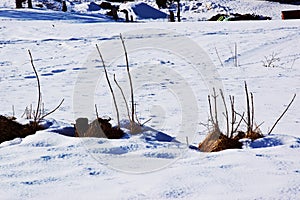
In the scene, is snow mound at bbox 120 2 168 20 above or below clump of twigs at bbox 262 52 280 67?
above

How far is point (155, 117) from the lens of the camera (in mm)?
4508

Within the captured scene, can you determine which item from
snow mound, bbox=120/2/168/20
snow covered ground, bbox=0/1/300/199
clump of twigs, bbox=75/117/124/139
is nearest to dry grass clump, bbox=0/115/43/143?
snow covered ground, bbox=0/1/300/199

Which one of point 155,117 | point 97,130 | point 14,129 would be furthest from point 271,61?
point 14,129

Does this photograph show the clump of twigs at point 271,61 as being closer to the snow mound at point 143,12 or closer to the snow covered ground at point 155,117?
the snow covered ground at point 155,117

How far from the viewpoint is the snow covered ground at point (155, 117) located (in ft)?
7.52

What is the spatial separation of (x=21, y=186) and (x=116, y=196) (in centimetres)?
52

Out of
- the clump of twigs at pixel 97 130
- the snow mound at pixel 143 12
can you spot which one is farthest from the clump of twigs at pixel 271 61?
the snow mound at pixel 143 12

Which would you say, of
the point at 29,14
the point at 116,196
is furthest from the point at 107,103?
the point at 29,14

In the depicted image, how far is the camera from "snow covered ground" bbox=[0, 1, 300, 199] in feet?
7.52

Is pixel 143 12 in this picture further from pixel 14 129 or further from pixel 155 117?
pixel 14 129

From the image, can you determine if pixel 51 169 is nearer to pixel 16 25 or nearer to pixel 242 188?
pixel 242 188

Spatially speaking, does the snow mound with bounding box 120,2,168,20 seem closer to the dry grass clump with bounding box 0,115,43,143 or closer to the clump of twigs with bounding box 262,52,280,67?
the clump of twigs with bounding box 262,52,280,67

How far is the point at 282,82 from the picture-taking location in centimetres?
662

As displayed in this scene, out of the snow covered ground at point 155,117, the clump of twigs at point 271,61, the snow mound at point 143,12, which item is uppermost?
the snow mound at point 143,12
